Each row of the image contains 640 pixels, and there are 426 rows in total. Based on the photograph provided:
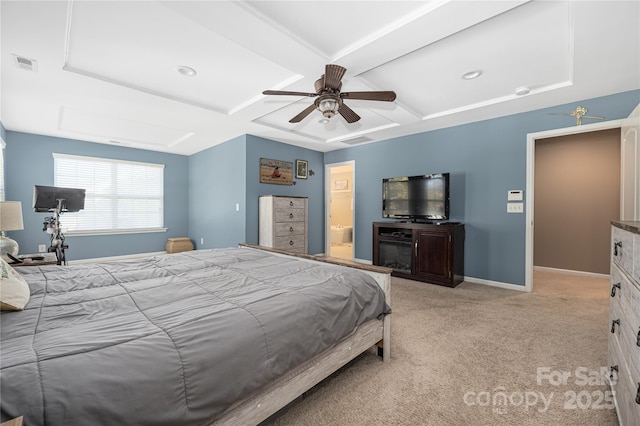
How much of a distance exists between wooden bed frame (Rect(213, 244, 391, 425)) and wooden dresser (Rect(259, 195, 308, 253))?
2.62 metres

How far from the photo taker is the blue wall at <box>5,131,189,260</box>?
463cm

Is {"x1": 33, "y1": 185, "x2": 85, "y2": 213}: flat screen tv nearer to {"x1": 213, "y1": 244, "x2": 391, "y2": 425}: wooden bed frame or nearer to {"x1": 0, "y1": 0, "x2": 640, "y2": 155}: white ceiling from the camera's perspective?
{"x1": 0, "y1": 0, "x2": 640, "y2": 155}: white ceiling

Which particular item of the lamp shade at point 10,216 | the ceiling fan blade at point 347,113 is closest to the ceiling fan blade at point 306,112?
the ceiling fan blade at point 347,113

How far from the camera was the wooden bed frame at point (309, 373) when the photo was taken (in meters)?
1.19

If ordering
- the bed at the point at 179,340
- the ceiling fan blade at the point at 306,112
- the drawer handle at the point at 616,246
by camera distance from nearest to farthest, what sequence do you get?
the bed at the point at 179,340
the drawer handle at the point at 616,246
the ceiling fan blade at the point at 306,112

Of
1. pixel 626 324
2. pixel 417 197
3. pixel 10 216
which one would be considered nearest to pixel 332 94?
pixel 626 324

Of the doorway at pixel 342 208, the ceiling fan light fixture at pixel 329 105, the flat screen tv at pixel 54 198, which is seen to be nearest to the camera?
the ceiling fan light fixture at pixel 329 105

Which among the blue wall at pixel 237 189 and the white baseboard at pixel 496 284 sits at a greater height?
the blue wall at pixel 237 189

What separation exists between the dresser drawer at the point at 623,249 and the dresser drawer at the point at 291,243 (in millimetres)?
3971

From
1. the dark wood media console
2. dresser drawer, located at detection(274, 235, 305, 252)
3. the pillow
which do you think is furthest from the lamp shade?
the dark wood media console

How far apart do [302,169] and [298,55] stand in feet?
11.4

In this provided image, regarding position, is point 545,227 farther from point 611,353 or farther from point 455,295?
point 611,353

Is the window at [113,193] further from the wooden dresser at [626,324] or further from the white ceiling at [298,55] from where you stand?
the wooden dresser at [626,324]

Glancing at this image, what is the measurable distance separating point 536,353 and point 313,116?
145 inches
